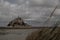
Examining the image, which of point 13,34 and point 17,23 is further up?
point 17,23

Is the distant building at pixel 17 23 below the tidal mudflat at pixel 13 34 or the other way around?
the other way around

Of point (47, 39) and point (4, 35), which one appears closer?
point (47, 39)

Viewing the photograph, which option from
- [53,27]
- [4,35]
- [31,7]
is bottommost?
[4,35]

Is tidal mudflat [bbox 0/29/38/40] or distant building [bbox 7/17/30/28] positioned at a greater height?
distant building [bbox 7/17/30/28]

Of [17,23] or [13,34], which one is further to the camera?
[17,23]

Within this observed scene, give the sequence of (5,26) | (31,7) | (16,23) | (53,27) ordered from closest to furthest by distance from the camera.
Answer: (53,27)
(5,26)
(16,23)
(31,7)

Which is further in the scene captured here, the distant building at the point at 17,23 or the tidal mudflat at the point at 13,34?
the distant building at the point at 17,23

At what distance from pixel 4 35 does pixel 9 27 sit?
16 centimetres

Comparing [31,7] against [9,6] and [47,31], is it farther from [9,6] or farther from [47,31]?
[47,31]

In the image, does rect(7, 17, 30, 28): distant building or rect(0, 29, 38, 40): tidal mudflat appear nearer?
rect(0, 29, 38, 40): tidal mudflat

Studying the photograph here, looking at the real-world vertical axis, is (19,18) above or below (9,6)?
below

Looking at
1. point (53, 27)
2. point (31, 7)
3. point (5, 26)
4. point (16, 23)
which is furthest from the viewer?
point (31, 7)

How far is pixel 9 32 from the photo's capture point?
9.34 feet

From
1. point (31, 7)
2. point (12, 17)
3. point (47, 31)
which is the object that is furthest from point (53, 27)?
point (31, 7)
